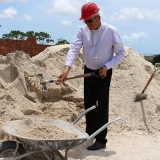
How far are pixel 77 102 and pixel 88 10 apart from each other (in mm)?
2043

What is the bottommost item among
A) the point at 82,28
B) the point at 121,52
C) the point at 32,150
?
the point at 32,150

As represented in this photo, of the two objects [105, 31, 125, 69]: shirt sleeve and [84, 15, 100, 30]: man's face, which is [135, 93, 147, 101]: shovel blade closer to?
[105, 31, 125, 69]: shirt sleeve

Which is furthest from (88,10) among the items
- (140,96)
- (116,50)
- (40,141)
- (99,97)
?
(140,96)

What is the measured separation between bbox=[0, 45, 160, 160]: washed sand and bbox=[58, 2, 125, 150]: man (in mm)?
512

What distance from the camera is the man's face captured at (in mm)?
4004

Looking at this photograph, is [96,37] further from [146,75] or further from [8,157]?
[146,75]

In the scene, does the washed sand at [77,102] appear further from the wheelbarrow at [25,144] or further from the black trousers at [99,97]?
the wheelbarrow at [25,144]

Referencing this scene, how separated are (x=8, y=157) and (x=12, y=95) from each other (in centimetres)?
182

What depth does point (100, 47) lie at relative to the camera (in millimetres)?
4164

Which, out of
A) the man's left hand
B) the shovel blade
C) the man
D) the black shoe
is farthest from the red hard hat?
the shovel blade

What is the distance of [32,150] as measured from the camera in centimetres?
334

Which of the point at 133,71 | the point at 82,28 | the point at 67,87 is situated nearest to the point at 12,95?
the point at 67,87

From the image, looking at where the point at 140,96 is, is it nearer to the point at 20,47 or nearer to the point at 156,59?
the point at 20,47

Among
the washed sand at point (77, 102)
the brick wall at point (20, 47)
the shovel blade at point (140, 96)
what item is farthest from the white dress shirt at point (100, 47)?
the brick wall at point (20, 47)
